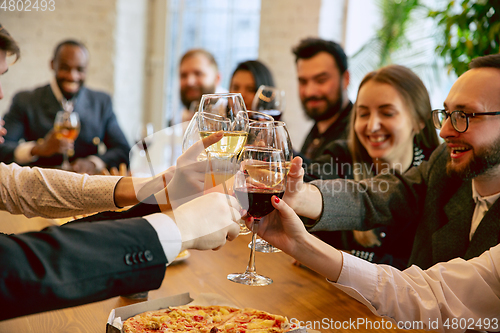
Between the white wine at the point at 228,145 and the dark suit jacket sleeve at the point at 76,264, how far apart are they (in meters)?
0.24

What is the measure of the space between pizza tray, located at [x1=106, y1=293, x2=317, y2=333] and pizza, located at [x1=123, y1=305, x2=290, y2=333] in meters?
0.01

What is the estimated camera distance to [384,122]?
1.90 meters

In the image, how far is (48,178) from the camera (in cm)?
133

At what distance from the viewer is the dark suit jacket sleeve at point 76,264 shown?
680mm

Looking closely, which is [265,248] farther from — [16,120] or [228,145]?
[16,120]

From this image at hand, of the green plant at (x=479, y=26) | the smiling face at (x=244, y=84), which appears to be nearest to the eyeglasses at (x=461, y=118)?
the green plant at (x=479, y=26)

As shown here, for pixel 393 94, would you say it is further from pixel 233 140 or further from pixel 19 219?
pixel 19 219

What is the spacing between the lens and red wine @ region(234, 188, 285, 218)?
2.93 feet

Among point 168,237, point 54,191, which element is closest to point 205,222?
point 168,237

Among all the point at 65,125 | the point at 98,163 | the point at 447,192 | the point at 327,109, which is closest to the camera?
the point at 447,192

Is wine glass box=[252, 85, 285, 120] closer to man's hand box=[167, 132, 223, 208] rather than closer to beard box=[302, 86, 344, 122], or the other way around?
beard box=[302, 86, 344, 122]

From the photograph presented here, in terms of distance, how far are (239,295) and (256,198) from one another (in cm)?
37

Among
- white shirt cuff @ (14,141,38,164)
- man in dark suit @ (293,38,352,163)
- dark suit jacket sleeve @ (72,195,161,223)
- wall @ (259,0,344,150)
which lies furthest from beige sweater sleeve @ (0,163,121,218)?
wall @ (259,0,344,150)

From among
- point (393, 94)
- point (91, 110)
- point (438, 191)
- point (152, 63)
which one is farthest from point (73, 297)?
point (152, 63)
